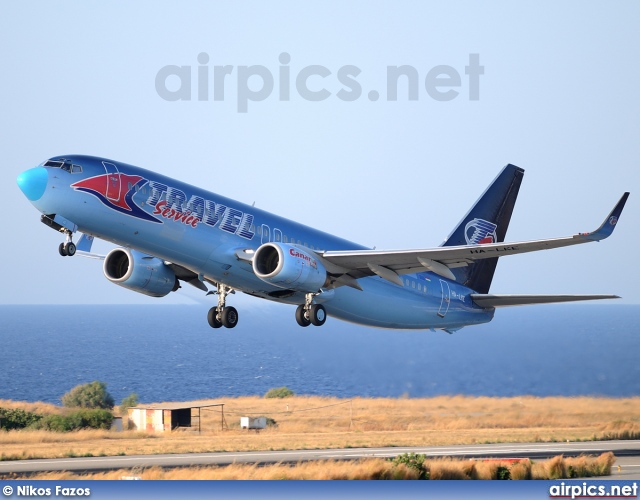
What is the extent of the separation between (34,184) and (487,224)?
86.8ft

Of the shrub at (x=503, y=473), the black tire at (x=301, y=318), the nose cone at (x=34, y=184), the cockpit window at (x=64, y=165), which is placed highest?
the cockpit window at (x=64, y=165)

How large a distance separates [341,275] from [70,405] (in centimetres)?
6478

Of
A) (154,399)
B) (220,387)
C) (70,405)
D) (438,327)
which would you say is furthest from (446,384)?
(220,387)

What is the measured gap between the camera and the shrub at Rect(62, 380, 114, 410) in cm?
9850

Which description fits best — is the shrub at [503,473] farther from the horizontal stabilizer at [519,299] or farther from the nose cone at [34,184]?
the nose cone at [34,184]

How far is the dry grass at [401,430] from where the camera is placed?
52.2 m

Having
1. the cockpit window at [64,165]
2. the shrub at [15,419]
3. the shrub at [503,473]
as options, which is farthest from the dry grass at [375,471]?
the shrub at [15,419]

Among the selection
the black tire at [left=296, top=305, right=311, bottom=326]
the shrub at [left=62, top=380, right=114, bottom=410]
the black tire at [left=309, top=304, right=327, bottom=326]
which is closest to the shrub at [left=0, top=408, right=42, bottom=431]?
the shrub at [left=62, top=380, right=114, bottom=410]

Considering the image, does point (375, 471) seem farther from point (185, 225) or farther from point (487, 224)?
point (487, 224)

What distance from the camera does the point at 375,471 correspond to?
36406 millimetres

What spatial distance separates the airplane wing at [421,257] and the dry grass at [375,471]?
24.3 ft

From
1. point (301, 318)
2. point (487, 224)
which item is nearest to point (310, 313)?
point (301, 318)

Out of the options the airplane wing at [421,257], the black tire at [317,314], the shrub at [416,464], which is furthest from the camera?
the black tire at [317,314]

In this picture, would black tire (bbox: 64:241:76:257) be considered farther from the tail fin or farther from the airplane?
the tail fin
